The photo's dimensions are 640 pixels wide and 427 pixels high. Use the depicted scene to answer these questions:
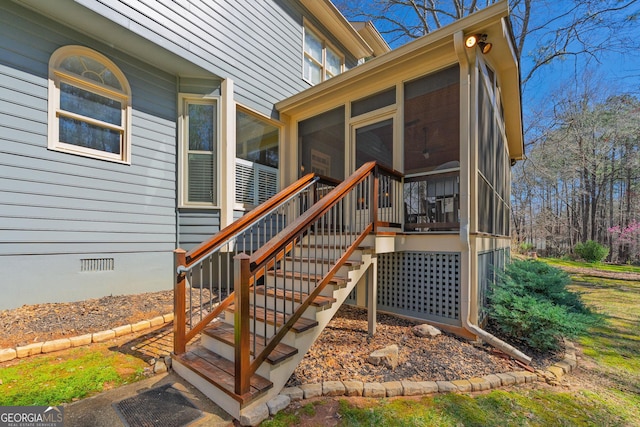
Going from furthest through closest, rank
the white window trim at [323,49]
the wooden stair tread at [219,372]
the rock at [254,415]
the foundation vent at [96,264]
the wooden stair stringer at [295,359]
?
the white window trim at [323,49]
the foundation vent at [96,264]
the wooden stair stringer at [295,359]
the wooden stair tread at [219,372]
the rock at [254,415]

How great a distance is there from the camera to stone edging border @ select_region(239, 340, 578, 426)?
2.15m

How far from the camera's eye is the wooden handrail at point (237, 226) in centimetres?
285

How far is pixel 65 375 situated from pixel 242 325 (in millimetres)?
1960

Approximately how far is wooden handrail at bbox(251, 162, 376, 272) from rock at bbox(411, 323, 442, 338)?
2.09 m

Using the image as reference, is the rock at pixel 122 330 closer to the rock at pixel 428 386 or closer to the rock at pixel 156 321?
the rock at pixel 156 321

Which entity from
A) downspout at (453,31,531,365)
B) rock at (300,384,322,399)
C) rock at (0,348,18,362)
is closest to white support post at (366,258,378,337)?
downspout at (453,31,531,365)

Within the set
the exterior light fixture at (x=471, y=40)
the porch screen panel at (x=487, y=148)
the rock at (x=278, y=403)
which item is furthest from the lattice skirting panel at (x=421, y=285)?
the exterior light fixture at (x=471, y=40)

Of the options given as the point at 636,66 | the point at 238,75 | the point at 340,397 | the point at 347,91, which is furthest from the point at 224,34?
the point at 636,66

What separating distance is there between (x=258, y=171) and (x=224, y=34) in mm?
2628

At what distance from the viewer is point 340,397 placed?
2.42 m

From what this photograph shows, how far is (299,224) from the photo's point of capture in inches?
100

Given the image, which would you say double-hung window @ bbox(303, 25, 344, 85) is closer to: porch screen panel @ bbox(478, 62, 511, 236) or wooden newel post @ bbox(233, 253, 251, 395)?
porch screen panel @ bbox(478, 62, 511, 236)

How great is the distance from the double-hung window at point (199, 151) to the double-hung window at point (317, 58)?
3120 millimetres

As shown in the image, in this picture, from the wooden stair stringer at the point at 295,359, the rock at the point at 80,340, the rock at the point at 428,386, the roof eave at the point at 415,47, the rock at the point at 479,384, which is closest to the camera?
the wooden stair stringer at the point at 295,359
